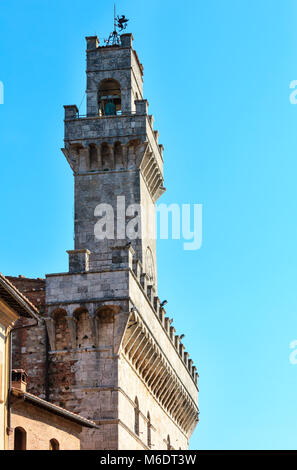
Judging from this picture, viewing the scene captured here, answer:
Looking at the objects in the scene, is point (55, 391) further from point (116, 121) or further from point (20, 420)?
point (116, 121)

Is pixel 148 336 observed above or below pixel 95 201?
below

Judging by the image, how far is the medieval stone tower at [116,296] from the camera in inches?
1416

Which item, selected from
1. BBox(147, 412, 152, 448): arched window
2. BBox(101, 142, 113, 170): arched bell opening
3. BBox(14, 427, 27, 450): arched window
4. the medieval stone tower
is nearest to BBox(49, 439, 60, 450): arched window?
BBox(14, 427, 27, 450): arched window

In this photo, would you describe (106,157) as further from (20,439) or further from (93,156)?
(20,439)

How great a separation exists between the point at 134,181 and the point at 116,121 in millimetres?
2842

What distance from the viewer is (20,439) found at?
28828 mm

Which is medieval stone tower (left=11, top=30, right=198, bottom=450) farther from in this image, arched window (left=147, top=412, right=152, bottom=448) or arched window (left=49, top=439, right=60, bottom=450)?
arched window (left=49, top=439, right=60, bottom=450)

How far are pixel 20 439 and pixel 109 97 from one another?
21697 millimetres

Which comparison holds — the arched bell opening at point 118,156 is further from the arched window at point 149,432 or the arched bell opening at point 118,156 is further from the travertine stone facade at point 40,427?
the travertine stone facade at point 40,427

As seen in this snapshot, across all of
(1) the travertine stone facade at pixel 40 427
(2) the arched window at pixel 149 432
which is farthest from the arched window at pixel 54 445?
(2) the arched window at pixel 149 432

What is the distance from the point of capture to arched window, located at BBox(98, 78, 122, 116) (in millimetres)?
46562

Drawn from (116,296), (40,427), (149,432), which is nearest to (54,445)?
(40,427)
